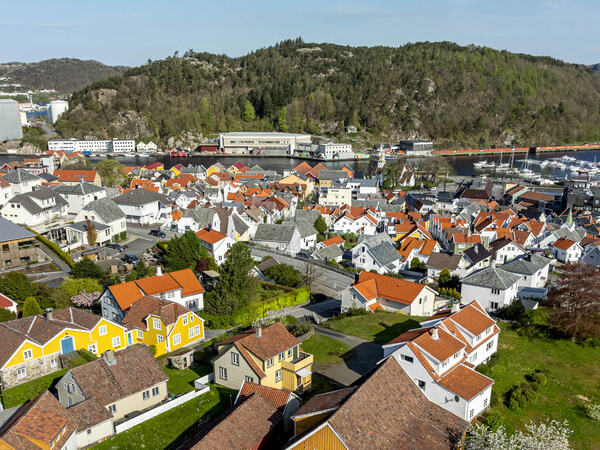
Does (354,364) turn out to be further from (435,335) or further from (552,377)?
(552,377)

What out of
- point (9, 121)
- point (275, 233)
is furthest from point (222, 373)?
point (9, 121)

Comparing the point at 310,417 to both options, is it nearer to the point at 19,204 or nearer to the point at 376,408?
the point at 376,408

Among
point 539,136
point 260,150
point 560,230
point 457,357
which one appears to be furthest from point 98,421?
point 539,136

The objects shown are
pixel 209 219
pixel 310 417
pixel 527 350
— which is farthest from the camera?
pixel 209 219

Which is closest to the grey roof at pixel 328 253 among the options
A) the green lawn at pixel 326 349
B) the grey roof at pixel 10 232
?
the green lawn at pixel 326 349

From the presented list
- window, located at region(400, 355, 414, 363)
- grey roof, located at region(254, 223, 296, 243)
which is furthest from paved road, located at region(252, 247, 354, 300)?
window, located at region(400, 355, 414, 363)

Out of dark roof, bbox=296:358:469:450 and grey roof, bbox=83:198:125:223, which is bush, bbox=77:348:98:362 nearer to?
dark roof, bbox=296:358:469:450
